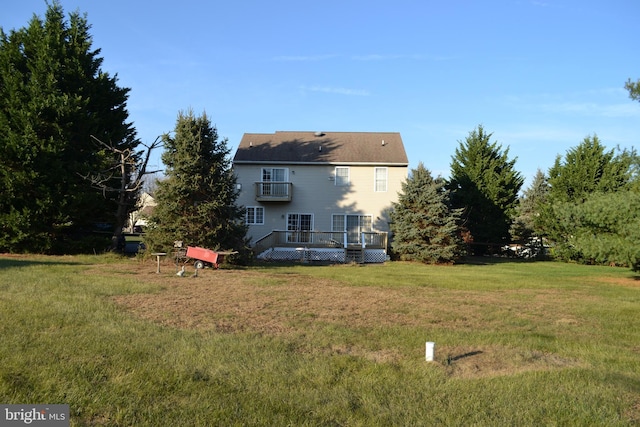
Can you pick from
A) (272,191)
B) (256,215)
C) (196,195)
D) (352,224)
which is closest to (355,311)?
(196,195)

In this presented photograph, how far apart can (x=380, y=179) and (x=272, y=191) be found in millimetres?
6942

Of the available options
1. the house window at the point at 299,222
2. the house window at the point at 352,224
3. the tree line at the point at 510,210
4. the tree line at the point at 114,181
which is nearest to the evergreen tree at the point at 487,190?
the tree line at the point at 510,210

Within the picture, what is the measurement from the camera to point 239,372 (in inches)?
192

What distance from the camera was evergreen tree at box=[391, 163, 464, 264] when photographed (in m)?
23.9

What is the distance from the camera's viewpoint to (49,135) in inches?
806

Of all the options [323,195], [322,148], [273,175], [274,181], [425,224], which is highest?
[322,148]

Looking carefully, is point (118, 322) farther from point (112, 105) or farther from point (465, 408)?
point (112, 105)

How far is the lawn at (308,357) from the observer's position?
3.97 m

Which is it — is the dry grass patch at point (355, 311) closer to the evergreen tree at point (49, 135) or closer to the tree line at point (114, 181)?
the tree line at point (114, 181)

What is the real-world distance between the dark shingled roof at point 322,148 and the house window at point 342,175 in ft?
1.64

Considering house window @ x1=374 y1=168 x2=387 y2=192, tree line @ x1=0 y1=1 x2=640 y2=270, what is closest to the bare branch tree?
tree line @ x1=0 y1=1 x2=640 y2=270

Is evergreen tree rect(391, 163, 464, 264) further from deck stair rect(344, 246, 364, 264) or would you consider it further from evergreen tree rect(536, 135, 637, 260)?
evergreen tree rect(536, 135, 637, 260)

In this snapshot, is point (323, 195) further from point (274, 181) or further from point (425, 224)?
point (425, 224)

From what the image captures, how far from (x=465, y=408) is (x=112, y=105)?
24.4 metres
